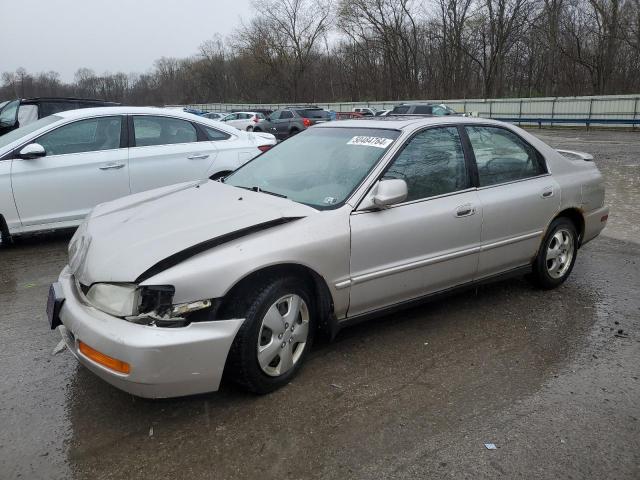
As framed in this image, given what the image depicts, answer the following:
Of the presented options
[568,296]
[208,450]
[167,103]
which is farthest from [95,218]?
[167,103]

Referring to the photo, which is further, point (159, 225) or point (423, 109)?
point (423, 109)

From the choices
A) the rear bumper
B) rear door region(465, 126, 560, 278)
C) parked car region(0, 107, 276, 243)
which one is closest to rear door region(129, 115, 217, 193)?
parked car region(0, 107, 276, 243)

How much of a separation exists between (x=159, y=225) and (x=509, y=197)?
2635 mm

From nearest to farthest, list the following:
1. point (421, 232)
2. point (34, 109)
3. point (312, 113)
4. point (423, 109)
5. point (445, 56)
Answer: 1. point (421, 232)
2. point (34, 109)
3. point (423, 109)
4. point (312, 113)
5. point (445, 56)

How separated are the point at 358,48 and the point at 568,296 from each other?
5881 centimetres

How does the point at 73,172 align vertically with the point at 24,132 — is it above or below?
below

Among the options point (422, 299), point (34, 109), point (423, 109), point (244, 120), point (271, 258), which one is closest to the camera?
point (271, 258)

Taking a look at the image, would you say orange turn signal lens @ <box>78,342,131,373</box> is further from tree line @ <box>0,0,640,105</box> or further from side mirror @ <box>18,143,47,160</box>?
tree line @ <box>0,0,640,105</box>

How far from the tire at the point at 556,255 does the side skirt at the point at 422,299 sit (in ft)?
0.50

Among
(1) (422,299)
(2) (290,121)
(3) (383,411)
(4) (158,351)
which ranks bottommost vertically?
(3) (383,411)

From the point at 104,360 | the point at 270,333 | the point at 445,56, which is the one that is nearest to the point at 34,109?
the point at 104,360

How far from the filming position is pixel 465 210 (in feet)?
12.5

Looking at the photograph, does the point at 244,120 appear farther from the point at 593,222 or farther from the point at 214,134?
the point at 593,222

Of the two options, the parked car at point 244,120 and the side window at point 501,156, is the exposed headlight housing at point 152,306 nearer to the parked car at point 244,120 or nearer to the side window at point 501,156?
the side window at point 501,156
